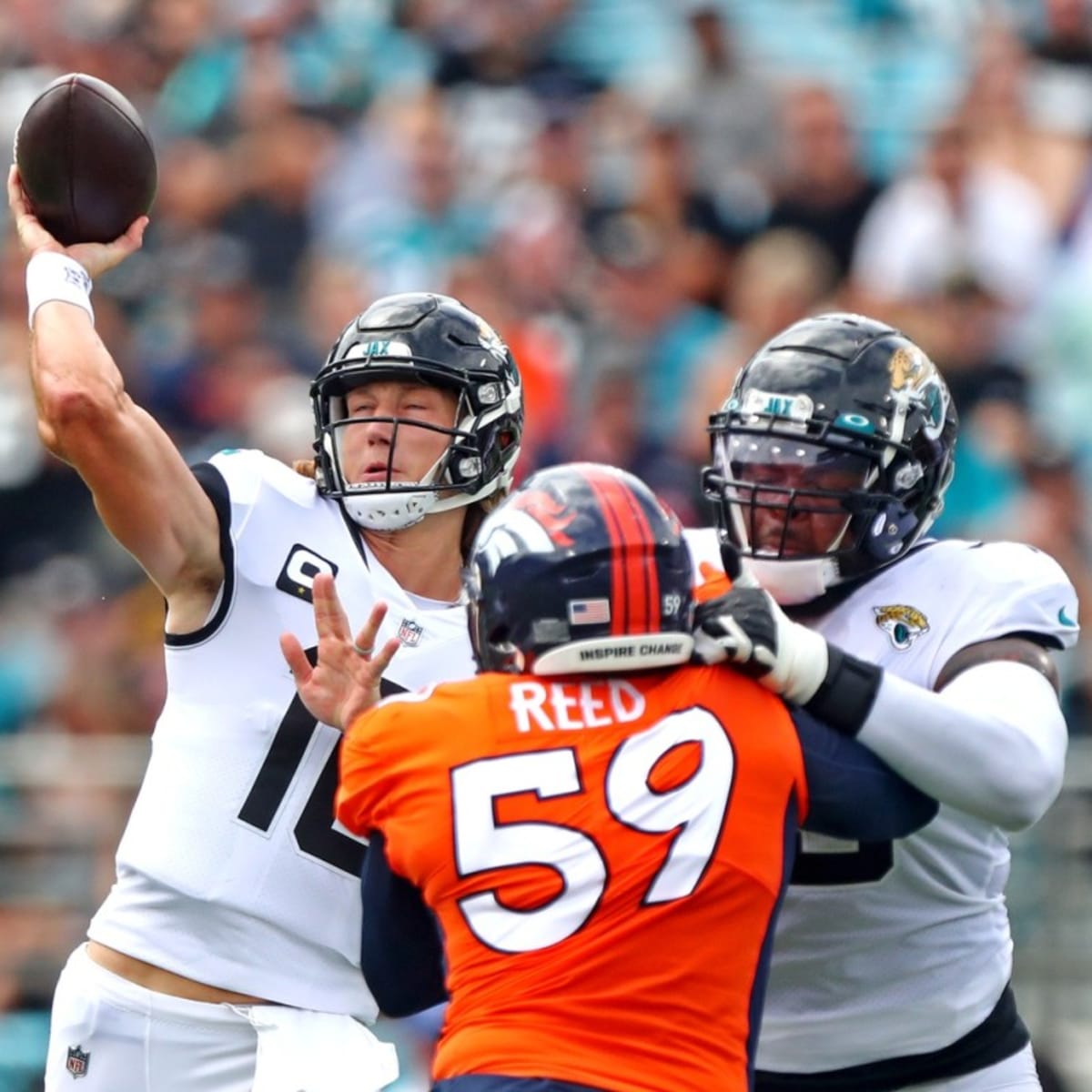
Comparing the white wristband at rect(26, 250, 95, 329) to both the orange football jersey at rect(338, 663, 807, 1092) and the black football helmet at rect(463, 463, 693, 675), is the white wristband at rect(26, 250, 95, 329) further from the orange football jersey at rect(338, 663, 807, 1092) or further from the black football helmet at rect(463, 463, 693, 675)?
the orange football jersey at rect(338, 663, 807, 1092)

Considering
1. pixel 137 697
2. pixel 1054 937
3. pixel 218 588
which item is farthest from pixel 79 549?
pixel 218 588

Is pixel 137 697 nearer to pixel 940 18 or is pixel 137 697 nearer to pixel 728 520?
pixel 728 520

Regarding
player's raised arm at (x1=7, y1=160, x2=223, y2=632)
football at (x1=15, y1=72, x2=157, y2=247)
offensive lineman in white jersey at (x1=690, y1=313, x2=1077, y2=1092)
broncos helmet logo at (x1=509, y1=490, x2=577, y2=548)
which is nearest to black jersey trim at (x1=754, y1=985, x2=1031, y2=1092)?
offensive lineman in white jersey at (x1=690, y1=313, x2=1077, y2=1092)

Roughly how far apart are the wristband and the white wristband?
57.4 inches

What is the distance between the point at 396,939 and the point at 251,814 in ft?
2.33

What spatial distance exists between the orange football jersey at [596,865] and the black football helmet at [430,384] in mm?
957

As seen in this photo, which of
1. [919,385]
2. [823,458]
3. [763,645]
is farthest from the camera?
[919,385]

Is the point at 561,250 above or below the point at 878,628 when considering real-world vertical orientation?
above

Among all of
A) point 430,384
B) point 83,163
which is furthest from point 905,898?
point 83,163

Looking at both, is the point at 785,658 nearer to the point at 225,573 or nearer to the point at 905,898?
the point at 905,898

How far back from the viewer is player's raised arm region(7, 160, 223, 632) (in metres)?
3.46

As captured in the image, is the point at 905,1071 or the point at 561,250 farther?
the point at 561,250

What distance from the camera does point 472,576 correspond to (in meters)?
3.03

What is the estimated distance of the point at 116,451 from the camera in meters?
3.47
